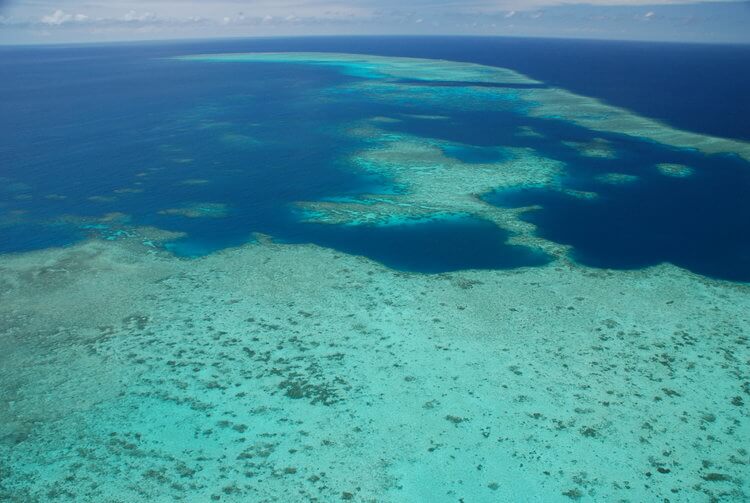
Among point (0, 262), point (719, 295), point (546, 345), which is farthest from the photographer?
point (0, 262)

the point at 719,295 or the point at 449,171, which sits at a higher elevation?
the point at 449,171

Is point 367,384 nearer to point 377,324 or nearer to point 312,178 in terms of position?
point 377,324

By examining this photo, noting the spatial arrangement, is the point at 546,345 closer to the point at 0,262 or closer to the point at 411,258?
the point at 411,258

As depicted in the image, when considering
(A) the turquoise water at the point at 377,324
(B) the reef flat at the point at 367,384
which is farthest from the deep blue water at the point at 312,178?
(B) the reef flat at the point at 367,384

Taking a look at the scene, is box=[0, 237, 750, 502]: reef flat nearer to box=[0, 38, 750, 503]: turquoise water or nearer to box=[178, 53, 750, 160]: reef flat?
box=[0, 38, 750, 503]: turquoise water

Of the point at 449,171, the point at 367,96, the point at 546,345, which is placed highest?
the point at 367,96

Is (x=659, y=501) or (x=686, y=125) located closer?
(x=659, y=501)

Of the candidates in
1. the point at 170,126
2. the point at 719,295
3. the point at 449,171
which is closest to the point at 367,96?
the point at 170,126
